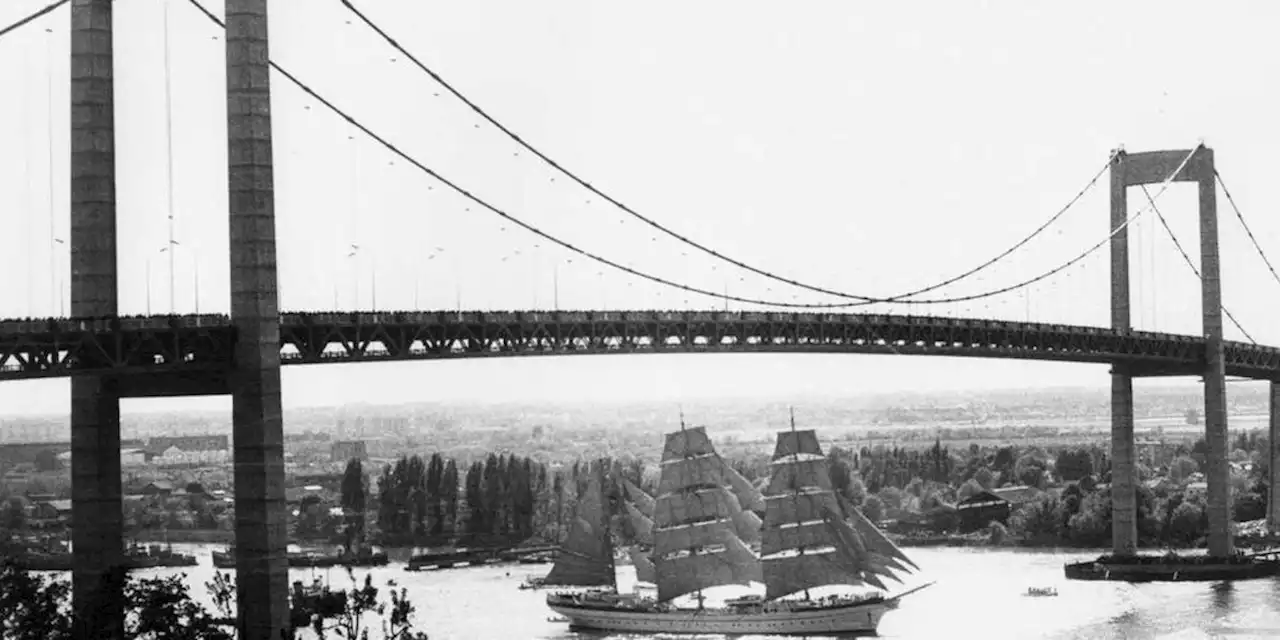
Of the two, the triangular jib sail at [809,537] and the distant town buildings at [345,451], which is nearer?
the triangular jib sail at [809,537]

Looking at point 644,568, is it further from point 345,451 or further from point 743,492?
point 345,451

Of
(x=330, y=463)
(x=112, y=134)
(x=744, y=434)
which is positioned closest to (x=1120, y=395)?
(x=112, y=134)

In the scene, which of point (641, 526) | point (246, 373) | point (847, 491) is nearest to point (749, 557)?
point (641, 526)

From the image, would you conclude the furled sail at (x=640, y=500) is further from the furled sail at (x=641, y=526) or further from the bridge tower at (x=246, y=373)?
the bridge tower at (x=246, y=373)

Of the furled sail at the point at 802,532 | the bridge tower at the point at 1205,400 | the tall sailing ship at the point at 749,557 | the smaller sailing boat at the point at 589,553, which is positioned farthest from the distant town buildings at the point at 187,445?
the furled sail at the point at 802,532

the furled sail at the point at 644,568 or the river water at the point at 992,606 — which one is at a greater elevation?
the furled sail at the point at 644,568

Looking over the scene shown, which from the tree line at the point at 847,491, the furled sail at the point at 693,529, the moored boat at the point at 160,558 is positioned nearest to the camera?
the furled sail at the point at 693,529
